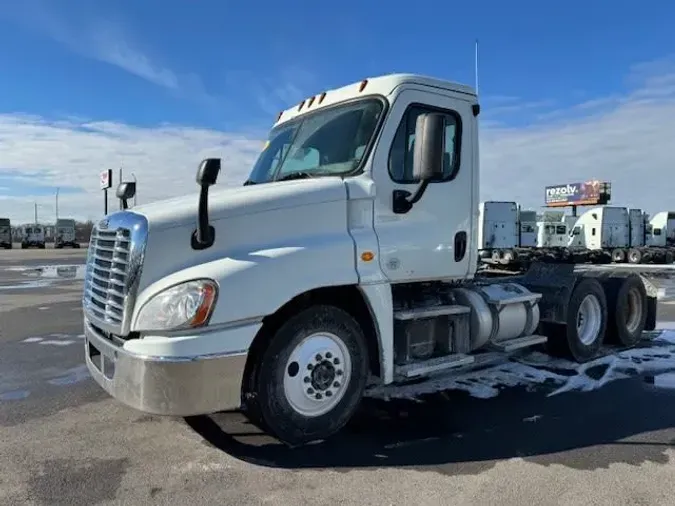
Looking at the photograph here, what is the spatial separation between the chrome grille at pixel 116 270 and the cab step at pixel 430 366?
7.52 feet

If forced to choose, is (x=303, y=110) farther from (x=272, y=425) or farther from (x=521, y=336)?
(x=521, y=336)

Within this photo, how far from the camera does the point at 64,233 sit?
6075 cm

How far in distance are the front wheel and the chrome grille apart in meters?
1.05

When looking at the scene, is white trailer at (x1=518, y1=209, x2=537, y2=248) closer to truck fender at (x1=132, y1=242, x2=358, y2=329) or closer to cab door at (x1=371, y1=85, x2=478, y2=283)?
cab door at (x1=371, y1=85, x2=478, y2=283)

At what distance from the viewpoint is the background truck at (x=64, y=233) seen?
6044 centimetres

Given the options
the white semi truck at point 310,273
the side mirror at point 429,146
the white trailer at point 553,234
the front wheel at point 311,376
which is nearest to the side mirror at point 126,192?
the white semi truck at point 310,273

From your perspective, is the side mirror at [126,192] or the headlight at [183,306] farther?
the side mirror at [126,192]

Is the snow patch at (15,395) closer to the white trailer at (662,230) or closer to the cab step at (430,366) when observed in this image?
the cab step at (430,366)

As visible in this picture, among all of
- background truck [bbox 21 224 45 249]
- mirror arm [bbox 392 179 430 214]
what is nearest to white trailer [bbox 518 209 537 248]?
mirror arm [bbox 392 179 430 214]

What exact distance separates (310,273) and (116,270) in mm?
1398

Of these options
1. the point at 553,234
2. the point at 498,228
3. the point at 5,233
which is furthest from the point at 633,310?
the point at 5,233

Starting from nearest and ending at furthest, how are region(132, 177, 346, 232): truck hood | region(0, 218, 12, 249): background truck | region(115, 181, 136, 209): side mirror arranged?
region(132, 177, 346, 232): truck hood
region(115, 181, 136, 209): side mirror
region(0, 218, 12, 249): background truck

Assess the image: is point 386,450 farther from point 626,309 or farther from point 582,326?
point 626,309

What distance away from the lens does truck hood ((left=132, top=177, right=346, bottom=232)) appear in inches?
163
